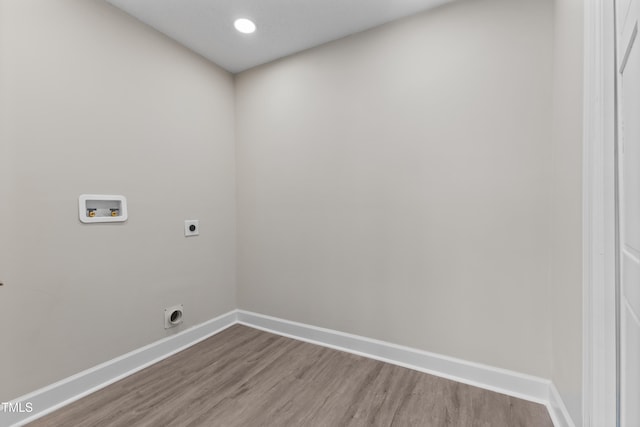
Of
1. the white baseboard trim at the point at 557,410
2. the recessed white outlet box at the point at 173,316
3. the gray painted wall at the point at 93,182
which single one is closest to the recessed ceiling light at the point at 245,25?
the gray painted wall at the point at 93,182

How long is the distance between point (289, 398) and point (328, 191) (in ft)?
4.56

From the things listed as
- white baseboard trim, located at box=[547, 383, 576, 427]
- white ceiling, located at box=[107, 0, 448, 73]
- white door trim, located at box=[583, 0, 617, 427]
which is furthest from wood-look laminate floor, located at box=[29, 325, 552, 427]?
white ceiling, located at box=[107, 0, 448, 73]

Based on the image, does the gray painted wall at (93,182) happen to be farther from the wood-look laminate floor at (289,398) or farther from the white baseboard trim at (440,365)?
the white baseboard trim at (440,365)

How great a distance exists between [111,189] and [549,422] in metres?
2.78

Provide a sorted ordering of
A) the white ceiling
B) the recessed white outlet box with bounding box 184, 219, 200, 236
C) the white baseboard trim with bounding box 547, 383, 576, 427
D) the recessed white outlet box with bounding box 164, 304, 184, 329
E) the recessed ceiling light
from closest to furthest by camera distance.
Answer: the white baseboard trim with bounding box 547, 383, 576, 427
the white ceiling
the recessed ceiling light
the recessed white outlet box with bounding box 164, 304, 184, 329
the recessed white outlet box with bounding box 184, 219, 200, 236

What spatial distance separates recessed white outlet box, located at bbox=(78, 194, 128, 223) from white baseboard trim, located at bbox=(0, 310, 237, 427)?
906 mm

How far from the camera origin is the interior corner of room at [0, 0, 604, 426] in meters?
1.36

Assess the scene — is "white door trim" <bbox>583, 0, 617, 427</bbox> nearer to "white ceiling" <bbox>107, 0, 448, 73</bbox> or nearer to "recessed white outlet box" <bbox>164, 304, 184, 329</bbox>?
"white ceiling" <bbox>107, 0, 448, 73</bbox>

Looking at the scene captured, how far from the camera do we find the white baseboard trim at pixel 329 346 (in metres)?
1.38

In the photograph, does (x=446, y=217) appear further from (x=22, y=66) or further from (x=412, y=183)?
(x=22, y=66)

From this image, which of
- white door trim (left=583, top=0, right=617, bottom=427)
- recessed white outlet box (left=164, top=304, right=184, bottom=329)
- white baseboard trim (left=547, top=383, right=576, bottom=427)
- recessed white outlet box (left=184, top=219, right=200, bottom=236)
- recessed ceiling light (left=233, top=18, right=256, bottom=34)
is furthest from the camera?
recessed white outlet box (left=184, top=219, right=200, bottom=236)

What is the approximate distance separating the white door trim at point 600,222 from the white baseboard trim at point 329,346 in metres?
0.44

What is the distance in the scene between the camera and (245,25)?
75.2 inches

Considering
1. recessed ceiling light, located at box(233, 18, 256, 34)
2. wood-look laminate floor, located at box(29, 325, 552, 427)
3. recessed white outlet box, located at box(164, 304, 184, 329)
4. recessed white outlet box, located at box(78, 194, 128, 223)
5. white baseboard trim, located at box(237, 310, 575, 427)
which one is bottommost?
wood-look laminate floor, located at box(29, 325, 552, 427)
